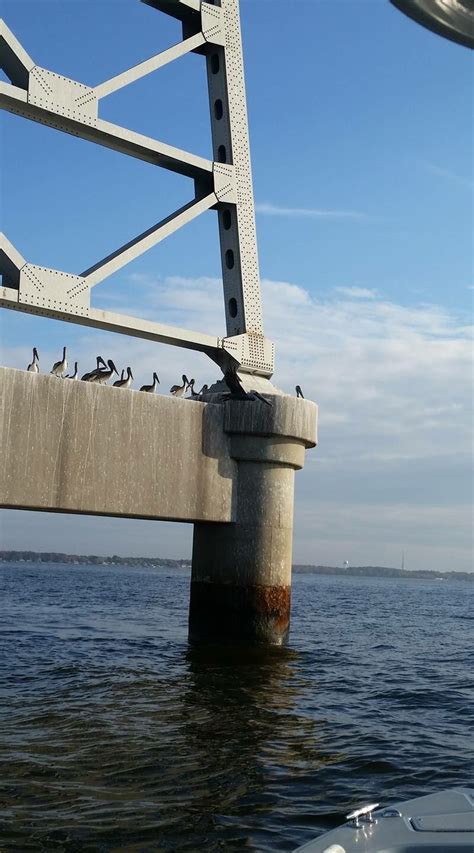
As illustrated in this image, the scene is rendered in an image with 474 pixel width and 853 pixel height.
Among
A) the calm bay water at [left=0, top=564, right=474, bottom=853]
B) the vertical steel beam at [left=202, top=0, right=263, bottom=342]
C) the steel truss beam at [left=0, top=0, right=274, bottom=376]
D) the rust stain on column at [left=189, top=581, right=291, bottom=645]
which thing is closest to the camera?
the calm bay water at [left=0, top=564, right=474, bottom=853]

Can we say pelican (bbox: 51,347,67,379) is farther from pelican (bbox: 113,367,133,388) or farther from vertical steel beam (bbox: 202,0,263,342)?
vertical steel beam (bbox: 202,0,263,342)

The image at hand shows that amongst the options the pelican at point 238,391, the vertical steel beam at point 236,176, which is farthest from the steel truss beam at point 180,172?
the pelican at point 238,391

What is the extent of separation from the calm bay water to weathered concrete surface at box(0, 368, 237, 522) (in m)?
2.56

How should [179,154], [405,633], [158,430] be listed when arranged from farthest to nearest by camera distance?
[405,633] < [179,154] < [158,430]

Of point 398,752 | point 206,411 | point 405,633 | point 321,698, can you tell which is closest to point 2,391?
point 206,411

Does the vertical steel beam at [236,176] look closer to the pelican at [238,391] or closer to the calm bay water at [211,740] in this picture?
the pelican at [238,391]

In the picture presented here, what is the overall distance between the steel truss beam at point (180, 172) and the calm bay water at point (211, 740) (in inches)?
223

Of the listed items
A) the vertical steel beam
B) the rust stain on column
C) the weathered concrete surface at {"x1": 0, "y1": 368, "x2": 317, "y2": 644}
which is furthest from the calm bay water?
the vertical steel beam

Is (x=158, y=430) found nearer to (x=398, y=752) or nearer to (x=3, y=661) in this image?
(x=3, y=661)

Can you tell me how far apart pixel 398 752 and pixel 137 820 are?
327 centimetres

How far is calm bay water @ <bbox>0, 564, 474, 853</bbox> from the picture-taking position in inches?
226

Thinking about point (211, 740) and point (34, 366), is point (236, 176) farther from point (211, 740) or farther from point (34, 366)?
point (211, 740)

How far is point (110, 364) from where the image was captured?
1391 cm

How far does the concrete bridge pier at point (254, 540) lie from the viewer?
13.8 meters
